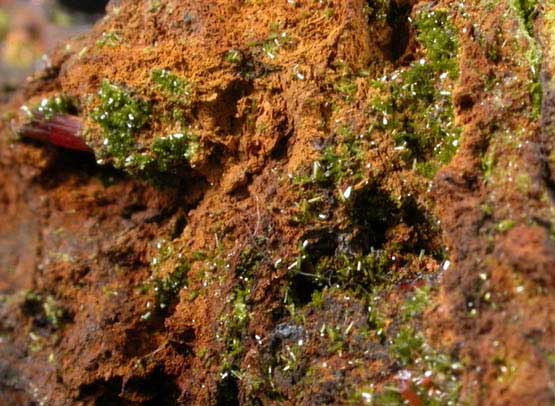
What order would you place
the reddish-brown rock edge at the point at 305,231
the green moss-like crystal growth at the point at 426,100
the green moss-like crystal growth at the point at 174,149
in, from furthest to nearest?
the green moss-like crystal growth at the point at 174,149 < the green moss-like crystal growth at the point at 426,100 < the reddish-brown rock edge at the point at 305,231

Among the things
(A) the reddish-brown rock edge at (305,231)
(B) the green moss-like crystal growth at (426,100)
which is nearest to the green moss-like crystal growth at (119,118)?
(A) the reddish-brown rock edge at (305,231)

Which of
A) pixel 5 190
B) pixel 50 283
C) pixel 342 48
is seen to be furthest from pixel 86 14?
pixel 342 48

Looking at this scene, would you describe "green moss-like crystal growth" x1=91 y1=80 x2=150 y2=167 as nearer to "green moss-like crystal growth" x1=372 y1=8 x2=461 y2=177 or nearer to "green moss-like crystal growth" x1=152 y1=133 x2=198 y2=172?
"green moss-like crystal growth" x1=152 y1=133 x2=198 y2=172

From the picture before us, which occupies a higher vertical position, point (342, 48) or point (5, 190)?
point (342, 48)

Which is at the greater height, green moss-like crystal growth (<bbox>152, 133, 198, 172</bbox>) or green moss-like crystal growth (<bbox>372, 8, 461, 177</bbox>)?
green moss-like crystal growth (<bbox>372, 8, 461, 177</bbox>)

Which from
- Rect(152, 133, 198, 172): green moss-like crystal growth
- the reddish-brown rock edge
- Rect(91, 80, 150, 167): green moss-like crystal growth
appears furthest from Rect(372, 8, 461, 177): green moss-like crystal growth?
Answer: Rect(91, 80, 150, 167): green moss-like crystal growth

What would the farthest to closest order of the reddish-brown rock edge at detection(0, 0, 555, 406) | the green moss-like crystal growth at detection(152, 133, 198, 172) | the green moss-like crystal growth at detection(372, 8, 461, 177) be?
the green moss-like crystal growth at detection(152, 133, 198, 172) < the green moss-like crystal growth at detection(372, 8, 461, 177) < the reddish-brown rock edge at detection(0, 0, 555, 406)

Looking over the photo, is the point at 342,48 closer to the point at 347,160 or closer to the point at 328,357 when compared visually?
the point at 347,160

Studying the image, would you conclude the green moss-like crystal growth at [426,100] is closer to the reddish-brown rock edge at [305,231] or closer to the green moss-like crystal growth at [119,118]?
the reddish-brown rock edge at [305,231]

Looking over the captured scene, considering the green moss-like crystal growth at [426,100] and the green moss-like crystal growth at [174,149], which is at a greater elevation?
the green moss-like crystal growth at [426,100]
